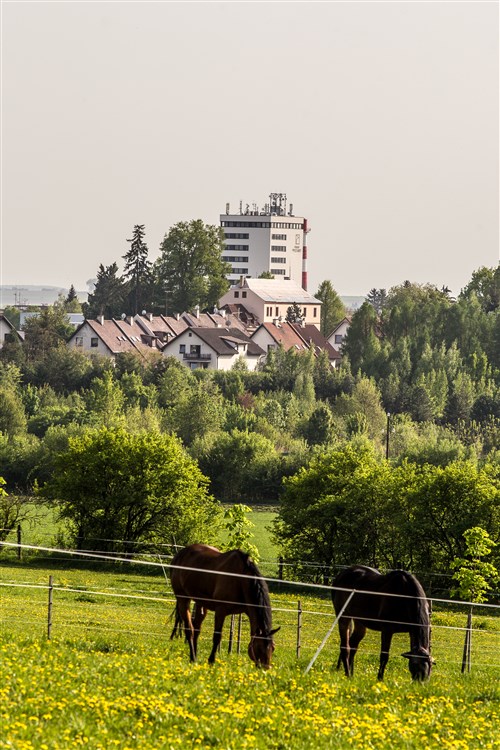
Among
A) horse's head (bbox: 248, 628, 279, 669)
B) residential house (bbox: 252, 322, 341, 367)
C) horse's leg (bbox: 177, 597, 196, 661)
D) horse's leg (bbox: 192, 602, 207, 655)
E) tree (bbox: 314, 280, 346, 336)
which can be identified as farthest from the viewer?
tree (bbox: 314, 280, 346, 336)

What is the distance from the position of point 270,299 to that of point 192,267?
46.5 ft

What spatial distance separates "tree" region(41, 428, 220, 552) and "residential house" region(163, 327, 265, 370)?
87.5 meters

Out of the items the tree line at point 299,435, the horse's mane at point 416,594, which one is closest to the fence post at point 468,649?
the horse's mane at point 416,594

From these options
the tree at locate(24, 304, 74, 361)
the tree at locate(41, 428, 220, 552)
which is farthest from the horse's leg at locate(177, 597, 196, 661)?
the tree at locate(24, 304, 74, 361)

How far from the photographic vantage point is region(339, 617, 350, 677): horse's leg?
2064 centimetres

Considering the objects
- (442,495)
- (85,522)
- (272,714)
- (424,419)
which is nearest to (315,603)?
(442,495)

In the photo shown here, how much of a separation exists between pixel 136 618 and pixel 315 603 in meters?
11.0

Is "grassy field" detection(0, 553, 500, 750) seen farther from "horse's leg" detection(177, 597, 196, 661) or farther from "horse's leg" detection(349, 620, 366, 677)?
"horse's leg" detection(349, 620, 366, 677)

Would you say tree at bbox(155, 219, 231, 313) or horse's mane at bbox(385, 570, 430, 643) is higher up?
tree at bbox(155, 219, 231, 313)

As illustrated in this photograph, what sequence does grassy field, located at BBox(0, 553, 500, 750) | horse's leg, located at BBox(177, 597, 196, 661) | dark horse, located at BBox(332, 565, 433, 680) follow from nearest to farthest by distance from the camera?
grassy field, located at BBox(0, 553, 500, 750) < dark horse, located at BBox(332, 565, 433, 680) < horse's leg, located at BBox(177, 597, 196, 661)

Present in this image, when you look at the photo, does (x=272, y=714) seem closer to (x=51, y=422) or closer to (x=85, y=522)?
(x=85, y=522)

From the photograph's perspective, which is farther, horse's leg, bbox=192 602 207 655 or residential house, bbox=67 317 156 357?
residential house, bbox=67 317 156 357

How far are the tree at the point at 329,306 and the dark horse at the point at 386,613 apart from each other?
16960cm

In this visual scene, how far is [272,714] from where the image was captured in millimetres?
16188
